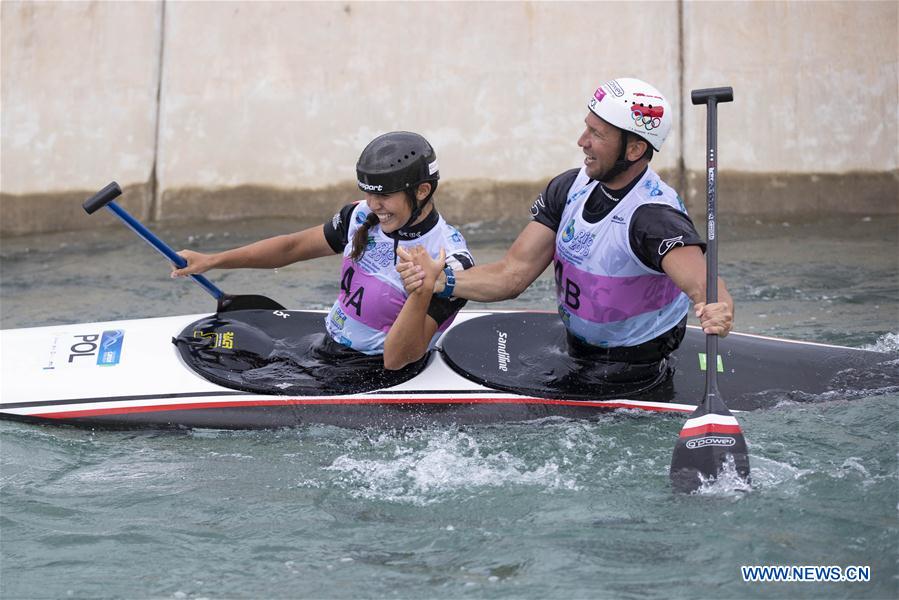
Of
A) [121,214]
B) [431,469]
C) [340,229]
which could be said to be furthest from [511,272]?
[121,214]

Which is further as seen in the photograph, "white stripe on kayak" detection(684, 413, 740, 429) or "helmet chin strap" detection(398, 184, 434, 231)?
"helmet chin strap" detection(398, 184, 434, 231)

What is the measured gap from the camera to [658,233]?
365 centimetres

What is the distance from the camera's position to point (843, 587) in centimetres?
296

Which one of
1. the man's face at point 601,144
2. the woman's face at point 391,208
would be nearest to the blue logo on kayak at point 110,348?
the woman's face at point 391,208

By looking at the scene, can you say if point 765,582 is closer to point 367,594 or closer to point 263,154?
point 367,594

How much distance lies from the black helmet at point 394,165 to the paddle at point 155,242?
96cm

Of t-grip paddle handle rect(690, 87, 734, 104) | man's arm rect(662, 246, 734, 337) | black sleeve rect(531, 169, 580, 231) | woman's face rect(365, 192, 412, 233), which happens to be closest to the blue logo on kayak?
woman's face rect(365, 192, 412, 233)

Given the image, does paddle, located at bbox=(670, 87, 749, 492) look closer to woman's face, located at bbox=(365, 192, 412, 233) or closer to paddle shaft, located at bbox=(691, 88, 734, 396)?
paddle shaft, located at bbox=(691, 88, 734, 396)

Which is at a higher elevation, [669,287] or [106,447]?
[669,287]

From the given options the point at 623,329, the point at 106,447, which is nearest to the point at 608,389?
the point at 623,329

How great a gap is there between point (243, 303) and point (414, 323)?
122 cm

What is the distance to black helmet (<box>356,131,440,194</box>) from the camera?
12.2 feet

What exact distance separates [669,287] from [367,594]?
1.56 metres

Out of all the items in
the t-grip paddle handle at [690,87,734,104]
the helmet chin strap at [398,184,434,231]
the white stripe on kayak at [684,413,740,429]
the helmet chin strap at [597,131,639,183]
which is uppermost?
the t-grip paddle handle at [690,87,734,104]
